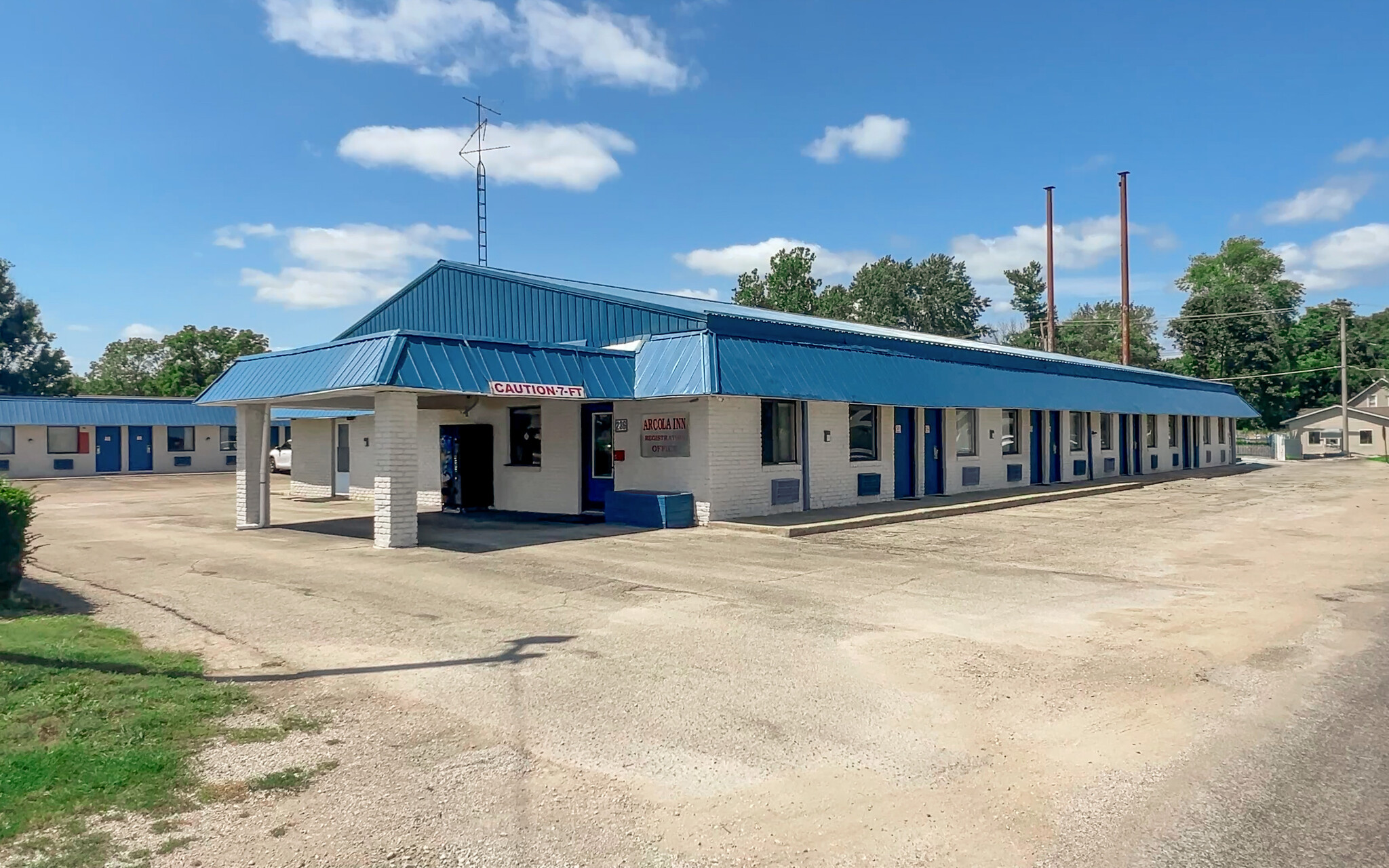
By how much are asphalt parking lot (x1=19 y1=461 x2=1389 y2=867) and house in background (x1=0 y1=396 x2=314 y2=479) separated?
29.4 meters

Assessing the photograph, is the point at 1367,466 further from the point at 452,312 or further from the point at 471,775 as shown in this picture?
the point at 471,775

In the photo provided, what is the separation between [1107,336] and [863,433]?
7292 cm

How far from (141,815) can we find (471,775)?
157cm

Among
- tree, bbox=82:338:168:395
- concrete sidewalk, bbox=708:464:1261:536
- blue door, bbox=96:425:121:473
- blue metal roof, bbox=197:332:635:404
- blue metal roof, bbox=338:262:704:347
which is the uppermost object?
tree, bbox=82:338:168:395

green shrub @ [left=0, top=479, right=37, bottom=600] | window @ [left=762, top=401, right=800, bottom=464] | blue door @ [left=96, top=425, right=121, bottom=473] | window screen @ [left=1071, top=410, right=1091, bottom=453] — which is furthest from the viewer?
blue door @ [left=96, top=425, right=121, bottom=473]

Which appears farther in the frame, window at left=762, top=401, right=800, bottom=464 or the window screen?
the window screen

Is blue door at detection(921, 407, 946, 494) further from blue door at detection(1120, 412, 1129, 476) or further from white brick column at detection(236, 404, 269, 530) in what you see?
white brick column at detection(236, 404, 269, 530)

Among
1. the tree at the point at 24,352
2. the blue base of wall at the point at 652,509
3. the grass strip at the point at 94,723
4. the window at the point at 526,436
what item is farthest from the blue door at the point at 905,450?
the tree at the point at 24,352

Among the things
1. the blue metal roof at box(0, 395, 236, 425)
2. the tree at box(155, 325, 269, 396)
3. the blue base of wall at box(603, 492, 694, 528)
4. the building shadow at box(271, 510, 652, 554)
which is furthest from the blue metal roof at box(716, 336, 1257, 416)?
the tree at box(155, 325, 269, 396)

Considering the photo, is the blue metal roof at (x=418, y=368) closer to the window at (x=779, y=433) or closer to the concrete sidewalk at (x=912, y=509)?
the window at (x=779, y=433)

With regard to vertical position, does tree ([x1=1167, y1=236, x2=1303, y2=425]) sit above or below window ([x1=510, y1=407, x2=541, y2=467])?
above

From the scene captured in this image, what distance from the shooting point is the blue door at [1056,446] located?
94.4ft

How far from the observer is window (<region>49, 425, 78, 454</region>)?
3950 centimetres

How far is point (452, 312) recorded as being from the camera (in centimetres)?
2405
